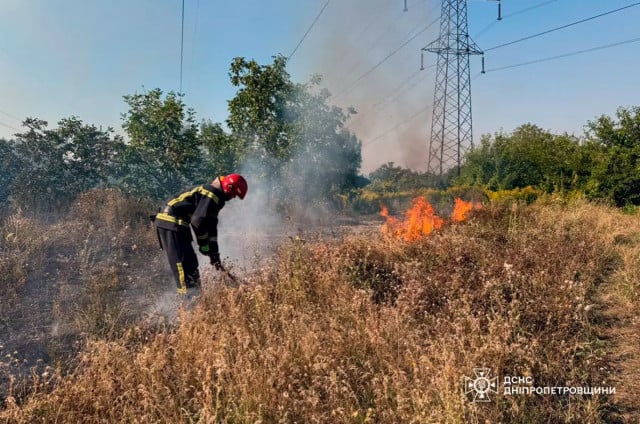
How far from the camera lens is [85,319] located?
3.95 m

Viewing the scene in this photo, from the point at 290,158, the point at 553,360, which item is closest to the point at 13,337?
the point at 553,360

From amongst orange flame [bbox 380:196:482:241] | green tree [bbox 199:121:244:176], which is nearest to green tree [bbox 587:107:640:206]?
orange flame [bbox 380:196:482:241]

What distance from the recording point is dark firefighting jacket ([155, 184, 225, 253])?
4312 mm

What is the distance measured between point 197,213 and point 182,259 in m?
0.61

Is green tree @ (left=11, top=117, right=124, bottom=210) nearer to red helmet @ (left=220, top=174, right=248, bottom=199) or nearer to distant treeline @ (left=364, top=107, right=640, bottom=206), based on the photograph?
red helmet @ (left=220, top=174, right=248, bottom=199)

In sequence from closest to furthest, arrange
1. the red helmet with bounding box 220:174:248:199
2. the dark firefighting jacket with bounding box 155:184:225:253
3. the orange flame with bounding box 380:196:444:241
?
the dark firefighting jacket with bounding box 155:184:225:253 → the red helmet with bounding box 220:174:248:199 → the orange flame with bounding box 380:196:444:241

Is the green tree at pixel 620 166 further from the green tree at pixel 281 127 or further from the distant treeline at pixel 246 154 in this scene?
the green tree at pixel 281 127

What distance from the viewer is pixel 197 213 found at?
4.27 meters

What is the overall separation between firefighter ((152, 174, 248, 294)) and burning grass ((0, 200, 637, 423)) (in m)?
0.64

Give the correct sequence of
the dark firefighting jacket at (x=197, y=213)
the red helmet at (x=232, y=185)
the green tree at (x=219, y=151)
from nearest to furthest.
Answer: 1. the dark firefighting jacket at (x=197, y=213)
2. the red helmet at (x=232, y=185)
3. the green tree at (x=219, y=151)

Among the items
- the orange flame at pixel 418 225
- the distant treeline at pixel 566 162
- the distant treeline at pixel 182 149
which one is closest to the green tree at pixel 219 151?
the distant treeline at pixel 182 149

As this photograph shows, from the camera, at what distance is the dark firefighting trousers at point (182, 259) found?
4367 millimetres

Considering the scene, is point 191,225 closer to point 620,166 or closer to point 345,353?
point 345,353

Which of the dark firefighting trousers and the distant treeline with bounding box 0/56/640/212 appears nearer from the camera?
the dark firefighting trousers
